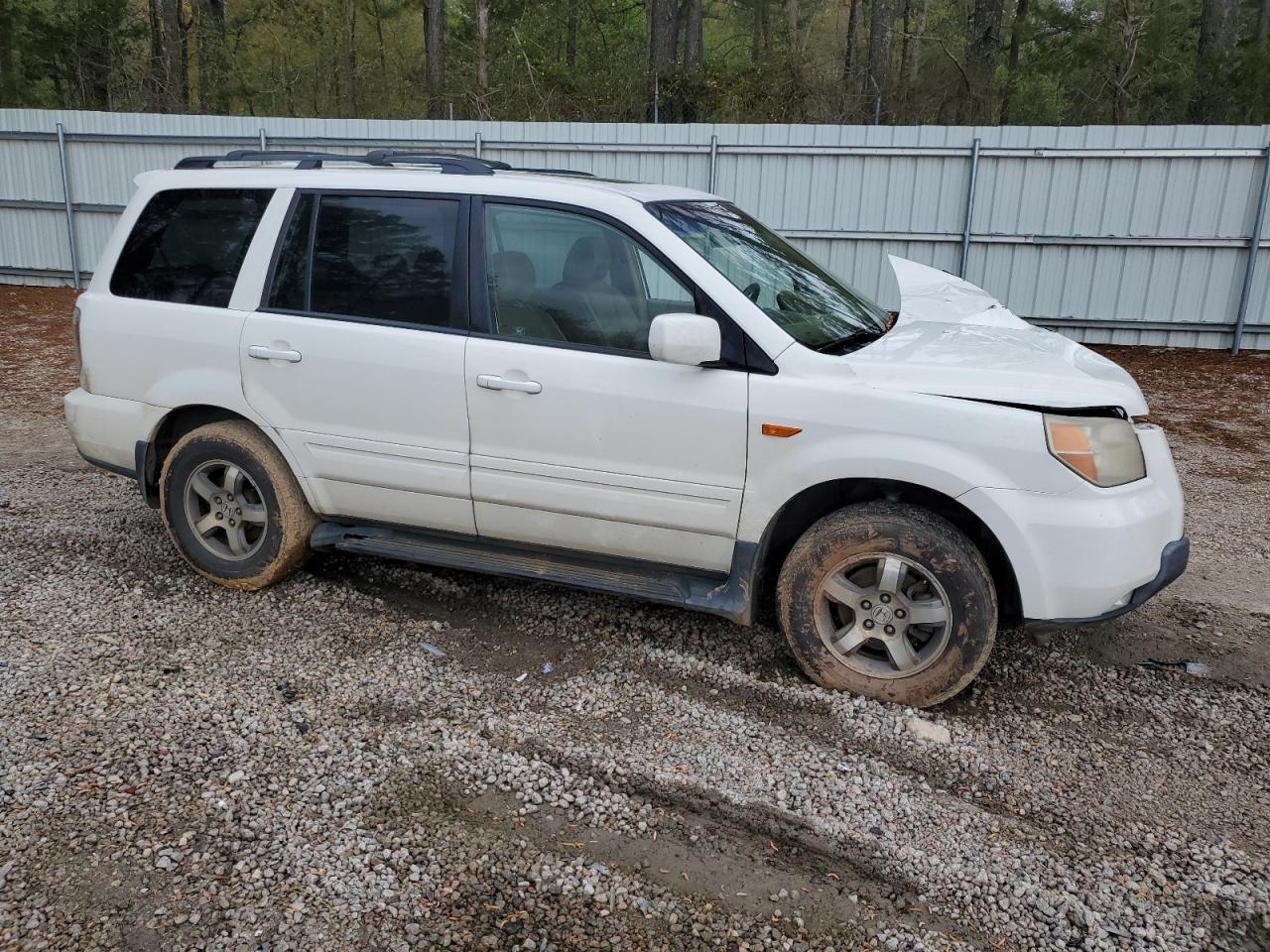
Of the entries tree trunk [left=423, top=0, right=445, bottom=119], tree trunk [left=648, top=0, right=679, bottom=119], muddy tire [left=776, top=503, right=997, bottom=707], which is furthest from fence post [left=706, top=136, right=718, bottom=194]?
tree trunk [left=423, top=0, right=445, bottom=119]

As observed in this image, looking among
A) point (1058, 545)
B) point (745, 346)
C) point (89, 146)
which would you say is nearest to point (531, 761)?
point (745, 346)

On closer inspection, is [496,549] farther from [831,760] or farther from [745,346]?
[831,760]

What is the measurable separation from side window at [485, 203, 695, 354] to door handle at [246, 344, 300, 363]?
0.92 metres

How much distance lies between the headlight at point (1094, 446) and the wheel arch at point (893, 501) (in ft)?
1.18

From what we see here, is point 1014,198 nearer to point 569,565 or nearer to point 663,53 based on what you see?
point 663,53

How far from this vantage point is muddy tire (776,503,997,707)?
3535mm

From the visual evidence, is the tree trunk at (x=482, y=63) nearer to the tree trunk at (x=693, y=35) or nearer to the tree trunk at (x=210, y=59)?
the tree trunk at (x=693, y=35)

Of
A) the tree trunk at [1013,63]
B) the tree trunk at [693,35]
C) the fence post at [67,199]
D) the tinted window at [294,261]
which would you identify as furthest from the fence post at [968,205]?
the fence post at [67,199]

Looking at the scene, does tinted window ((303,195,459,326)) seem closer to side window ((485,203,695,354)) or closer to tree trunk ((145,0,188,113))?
side window ((485,203,695,354))

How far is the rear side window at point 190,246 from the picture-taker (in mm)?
4496

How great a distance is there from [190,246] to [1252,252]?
38.6ft

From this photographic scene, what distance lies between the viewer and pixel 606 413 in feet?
12.5

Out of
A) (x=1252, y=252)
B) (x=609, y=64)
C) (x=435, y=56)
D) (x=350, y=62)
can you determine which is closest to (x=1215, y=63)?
(x=1252, y=252)

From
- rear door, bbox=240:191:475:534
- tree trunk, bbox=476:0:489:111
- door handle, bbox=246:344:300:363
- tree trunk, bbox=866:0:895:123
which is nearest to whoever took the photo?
rear door, bbox=240:191:475:534
